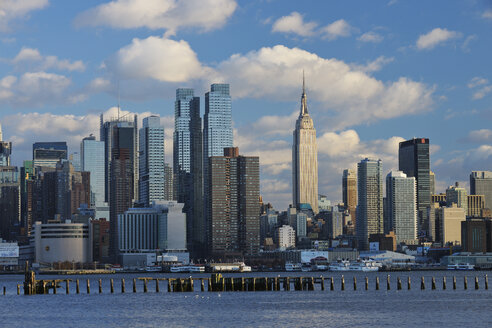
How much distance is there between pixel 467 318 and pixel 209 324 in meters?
32.3

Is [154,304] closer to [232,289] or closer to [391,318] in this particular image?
[232,289]

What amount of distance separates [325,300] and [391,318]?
99.7 ft

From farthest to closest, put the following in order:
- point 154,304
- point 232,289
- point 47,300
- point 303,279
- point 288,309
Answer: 1. point 303,279
2. point 232,289
3. point 47,300
4. point 154,304
5. point 288,309

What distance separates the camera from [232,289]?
180m

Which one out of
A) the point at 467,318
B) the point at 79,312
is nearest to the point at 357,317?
the point at 467,318

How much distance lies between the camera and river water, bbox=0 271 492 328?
12319 cm

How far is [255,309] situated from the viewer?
142625 millimetres

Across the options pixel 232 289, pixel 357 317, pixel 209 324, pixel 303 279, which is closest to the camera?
pixel 209 324

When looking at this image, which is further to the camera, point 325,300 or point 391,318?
point 325,300

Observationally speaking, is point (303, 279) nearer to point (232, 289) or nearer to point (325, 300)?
point (232, 289)

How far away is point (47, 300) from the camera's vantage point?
164 meters

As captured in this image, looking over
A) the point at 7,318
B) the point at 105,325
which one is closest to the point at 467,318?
the point at 105,325

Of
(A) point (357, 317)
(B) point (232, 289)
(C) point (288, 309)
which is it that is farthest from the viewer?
(B) point (232, 289)

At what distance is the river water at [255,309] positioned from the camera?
123188 mm
